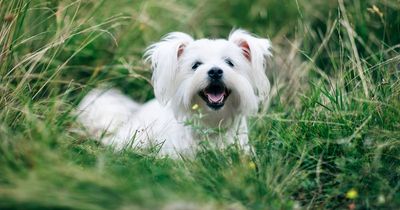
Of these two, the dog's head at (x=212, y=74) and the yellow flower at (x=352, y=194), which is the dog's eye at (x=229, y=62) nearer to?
the dog's head at (x=212, y=74)

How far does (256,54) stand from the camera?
4.49 meters

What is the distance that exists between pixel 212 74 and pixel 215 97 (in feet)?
0.59

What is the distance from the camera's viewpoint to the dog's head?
433 cm

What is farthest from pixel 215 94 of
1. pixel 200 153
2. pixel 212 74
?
pixel 200 153

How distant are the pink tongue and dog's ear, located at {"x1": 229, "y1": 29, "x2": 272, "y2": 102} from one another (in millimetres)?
324

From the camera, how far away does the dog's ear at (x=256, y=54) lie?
14.8 ft

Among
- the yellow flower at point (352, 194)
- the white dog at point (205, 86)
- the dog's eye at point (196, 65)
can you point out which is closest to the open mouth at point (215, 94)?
the white dog at point (205, 86)

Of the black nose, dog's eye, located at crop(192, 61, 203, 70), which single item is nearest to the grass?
the black nose

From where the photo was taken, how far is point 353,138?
3.85m

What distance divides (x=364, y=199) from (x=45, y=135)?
5.31 ft

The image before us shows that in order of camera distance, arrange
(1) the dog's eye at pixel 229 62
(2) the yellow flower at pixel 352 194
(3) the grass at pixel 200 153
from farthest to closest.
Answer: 1. (1) the dog's eye at pixel 229 62
2. (2) the yellow flower at pixel 352 194
3. (3) the grass at pixel 200 153

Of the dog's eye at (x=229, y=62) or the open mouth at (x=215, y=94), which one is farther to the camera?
the dog's eye at (x=229, y=62)

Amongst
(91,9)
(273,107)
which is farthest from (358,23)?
A: (91,9)

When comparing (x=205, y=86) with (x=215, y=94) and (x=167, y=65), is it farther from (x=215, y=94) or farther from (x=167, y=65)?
(x=167, y=65)
